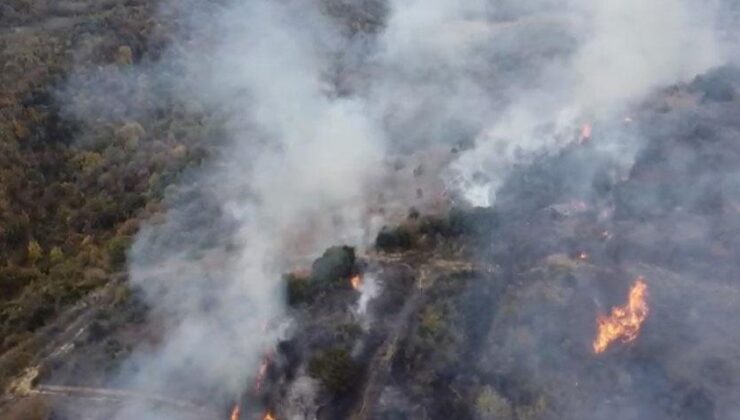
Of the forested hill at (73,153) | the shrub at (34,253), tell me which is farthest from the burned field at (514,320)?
the shrub at (34,253)

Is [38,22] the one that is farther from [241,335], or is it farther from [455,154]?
[241,335]

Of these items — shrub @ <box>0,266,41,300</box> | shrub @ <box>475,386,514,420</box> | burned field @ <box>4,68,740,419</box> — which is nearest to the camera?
shrub @ <box>475,386,514,420</box>

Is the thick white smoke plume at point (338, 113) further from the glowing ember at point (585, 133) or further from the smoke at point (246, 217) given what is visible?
the glowing ember at point (585, 133)

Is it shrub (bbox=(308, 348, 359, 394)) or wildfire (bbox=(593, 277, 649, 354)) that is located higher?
shrub (bbox=(308, 348, 359, 394))

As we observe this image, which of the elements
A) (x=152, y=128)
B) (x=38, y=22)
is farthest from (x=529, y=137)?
(x=38, y=22)

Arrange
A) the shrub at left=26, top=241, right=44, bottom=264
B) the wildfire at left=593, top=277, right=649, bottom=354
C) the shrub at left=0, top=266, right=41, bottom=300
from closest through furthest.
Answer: the wildfire at left=593, top=277, right=649, bottom=354, the shrub at left=0, top=266, right=41, bottom=300, the shrub at left=26, top=241, right=44, bottom=264

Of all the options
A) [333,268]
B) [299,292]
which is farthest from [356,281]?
[299,292]

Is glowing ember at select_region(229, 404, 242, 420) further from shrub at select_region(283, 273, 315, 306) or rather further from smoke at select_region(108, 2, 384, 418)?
shrub at select_region(283, 273, 315, 306)

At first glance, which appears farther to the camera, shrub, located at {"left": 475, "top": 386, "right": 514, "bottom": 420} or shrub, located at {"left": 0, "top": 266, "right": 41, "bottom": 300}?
shrub, located at {"left": 0, "top": 266, "right": 41, "bottom": 300}

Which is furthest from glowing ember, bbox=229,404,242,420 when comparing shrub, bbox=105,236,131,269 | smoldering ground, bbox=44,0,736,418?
shrub, bbox=105,236,131,269
